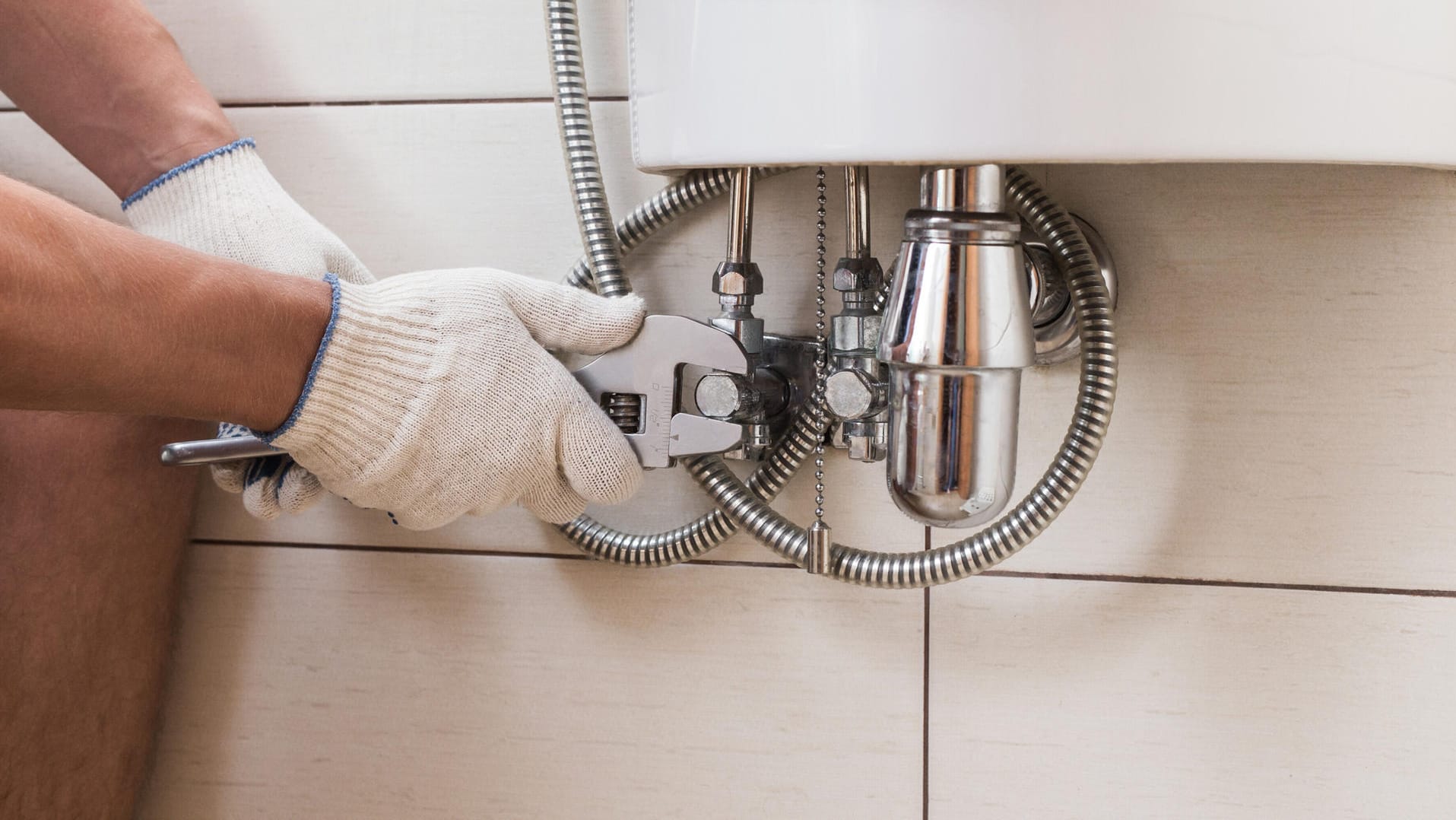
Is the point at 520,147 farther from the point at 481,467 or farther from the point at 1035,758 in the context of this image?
the point at 1035,758

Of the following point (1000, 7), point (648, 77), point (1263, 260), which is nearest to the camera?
point (1000, 7)

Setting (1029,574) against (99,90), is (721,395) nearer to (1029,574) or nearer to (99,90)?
(1029,574)

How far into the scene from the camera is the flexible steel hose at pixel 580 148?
57 cm

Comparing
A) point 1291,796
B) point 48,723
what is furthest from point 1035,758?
point 48,723

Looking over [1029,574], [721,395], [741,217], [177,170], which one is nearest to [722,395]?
[721,395]

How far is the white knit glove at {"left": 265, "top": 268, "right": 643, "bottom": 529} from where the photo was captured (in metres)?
0.48

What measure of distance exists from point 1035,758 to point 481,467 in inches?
15.1

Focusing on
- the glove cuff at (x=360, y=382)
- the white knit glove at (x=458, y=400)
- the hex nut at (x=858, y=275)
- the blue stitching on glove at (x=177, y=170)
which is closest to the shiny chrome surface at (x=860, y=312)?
the hex nut at (x=858, y=275)

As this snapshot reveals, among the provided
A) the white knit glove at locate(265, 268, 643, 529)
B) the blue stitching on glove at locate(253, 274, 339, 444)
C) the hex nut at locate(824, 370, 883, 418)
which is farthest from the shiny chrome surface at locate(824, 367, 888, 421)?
the blue stitching on glove at locate(253, 274, 339, 444)

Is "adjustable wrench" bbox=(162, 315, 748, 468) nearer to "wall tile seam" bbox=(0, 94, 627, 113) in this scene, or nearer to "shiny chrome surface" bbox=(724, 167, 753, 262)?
"shiny chrome surface" bbox=(724, 167, 753, 262)

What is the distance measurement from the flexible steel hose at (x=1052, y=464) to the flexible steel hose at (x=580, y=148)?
0.55 feet

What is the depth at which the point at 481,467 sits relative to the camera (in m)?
0.50

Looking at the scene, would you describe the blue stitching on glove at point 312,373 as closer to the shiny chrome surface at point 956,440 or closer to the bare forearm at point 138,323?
the bare forearm at point 138,323

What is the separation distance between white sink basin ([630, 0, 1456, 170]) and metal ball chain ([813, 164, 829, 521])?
19 centimetres
